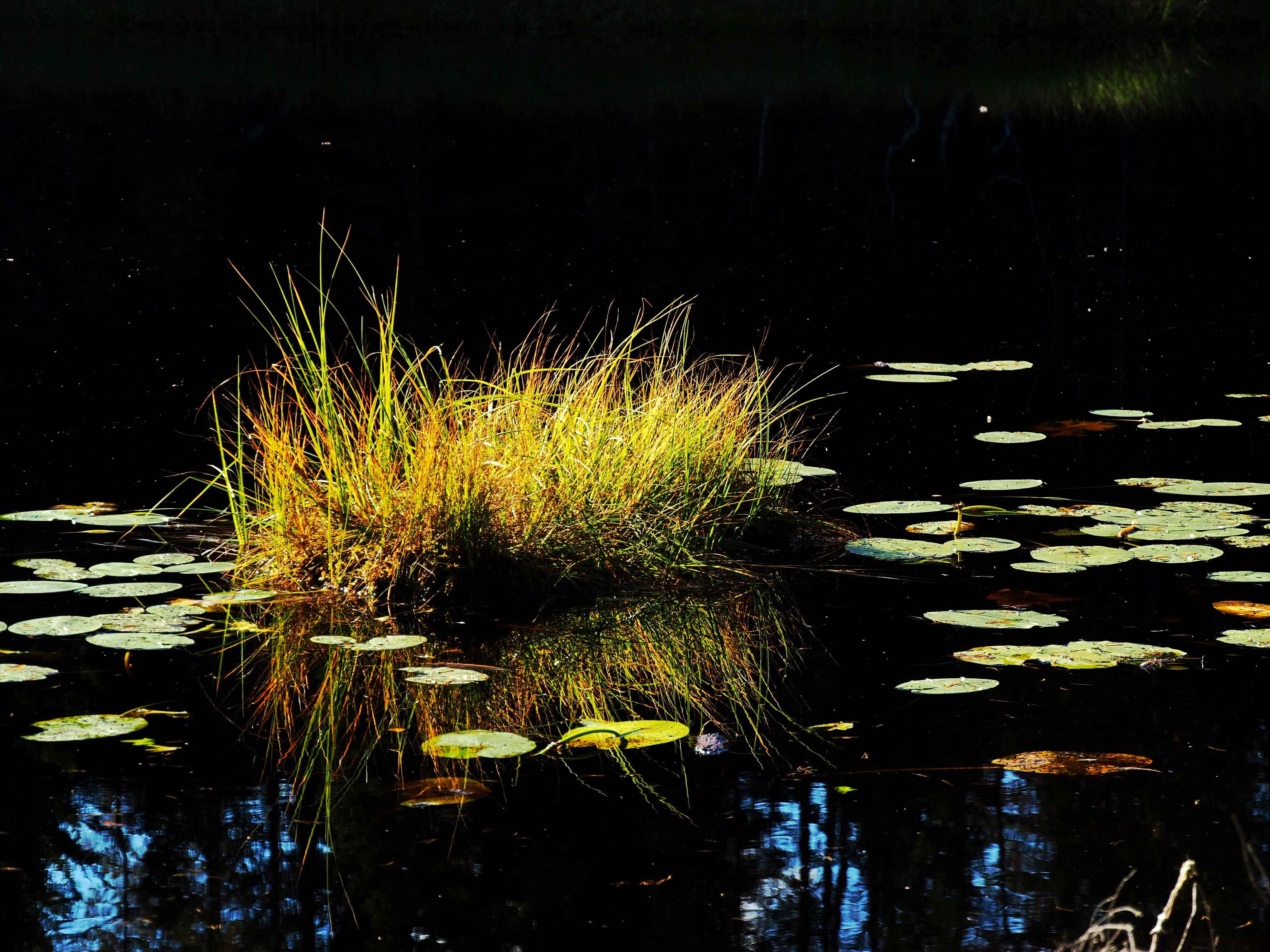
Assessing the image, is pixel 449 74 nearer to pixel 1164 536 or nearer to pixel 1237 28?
pixel 1237 28

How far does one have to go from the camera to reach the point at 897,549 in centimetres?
529

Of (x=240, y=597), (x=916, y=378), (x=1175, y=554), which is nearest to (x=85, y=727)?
(x=240, y=597)

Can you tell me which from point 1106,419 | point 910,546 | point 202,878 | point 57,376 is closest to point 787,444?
point 910,546

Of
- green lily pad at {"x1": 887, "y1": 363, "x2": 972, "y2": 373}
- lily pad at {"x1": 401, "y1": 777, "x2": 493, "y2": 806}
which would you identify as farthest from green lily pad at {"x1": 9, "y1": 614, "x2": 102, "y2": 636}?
green lily pad at {"x1": 887, "y1": 363, "x2": 972, "y2": 373}

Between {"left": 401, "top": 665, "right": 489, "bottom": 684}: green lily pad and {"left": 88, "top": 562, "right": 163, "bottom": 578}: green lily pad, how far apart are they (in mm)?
1136

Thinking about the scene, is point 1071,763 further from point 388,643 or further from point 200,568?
point 200,568

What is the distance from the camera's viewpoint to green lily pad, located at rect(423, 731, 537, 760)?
11.7 ft

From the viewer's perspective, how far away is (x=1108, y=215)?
14.2 metres

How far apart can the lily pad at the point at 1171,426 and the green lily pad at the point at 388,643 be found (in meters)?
3.75

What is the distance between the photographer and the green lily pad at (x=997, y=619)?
443 centimetres

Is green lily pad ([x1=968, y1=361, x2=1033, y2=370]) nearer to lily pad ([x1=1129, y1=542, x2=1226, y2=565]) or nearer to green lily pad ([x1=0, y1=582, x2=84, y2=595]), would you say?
lily pad ([x1=1129, y1=542, x2=1226, y2=565])

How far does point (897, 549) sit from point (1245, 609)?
1.12m

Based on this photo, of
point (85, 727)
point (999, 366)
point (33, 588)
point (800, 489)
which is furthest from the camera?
point (999, 366)

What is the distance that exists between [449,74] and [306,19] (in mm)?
8035
